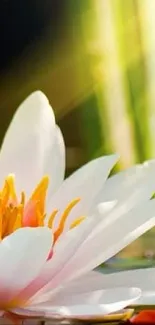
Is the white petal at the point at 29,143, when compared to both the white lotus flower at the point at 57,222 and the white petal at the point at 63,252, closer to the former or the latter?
the white lotus flower at the point at 57,222

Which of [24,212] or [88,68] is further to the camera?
[88,68]

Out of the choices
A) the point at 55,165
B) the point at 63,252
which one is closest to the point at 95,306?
the point at 63,252

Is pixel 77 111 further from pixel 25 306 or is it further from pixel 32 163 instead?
pixel 25 306

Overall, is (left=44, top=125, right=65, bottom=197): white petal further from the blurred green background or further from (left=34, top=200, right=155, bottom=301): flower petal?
the blurred green background

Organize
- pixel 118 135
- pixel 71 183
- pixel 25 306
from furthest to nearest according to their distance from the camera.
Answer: pixel 118 135 → pixel 71 183 → pixel 25 306

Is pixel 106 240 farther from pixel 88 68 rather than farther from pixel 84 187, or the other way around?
pixel 88 68

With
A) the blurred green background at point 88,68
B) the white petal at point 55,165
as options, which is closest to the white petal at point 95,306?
the white petal at point 55,165

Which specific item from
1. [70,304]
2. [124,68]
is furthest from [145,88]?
[70,304]
